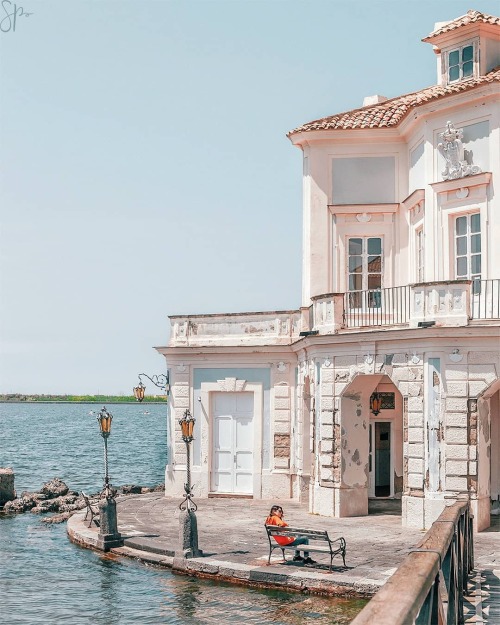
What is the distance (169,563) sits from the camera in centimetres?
1767

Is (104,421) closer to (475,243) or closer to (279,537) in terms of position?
(279,537)

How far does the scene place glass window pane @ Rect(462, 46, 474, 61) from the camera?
933 inches

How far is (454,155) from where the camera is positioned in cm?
2209

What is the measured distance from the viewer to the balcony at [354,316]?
19.9 meters

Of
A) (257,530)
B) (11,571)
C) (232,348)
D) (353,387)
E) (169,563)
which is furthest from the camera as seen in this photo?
(232,348)

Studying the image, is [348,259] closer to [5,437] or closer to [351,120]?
[351,120]

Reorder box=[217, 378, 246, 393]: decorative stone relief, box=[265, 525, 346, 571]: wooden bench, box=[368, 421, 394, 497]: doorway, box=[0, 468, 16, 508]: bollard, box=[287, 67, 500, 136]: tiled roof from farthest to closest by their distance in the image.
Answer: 1. box=[0, 468, 16, 508]: bollard
2. box=[217, 378, 246, 393]: decorative stone relief
3. box=[368, 421, 394, 497]: doorway
4. box=[287, 67, 500, 136]: tiled roof
5. box=[265, 525, 346, 571]: wooden bench

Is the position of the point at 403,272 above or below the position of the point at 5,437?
above

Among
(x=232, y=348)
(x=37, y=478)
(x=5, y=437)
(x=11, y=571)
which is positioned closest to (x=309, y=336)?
(x=232, y=348)

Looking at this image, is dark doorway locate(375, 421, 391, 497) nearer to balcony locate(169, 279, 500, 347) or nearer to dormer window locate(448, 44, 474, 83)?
balcony locate(169, 279, 500, 347)

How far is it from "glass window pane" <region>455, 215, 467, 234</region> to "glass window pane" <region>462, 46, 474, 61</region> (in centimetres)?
440

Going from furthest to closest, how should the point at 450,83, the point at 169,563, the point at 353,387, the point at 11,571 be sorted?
the point at 450,83 < the point at 353,387 < the point at 11,571 < the point at 169,563

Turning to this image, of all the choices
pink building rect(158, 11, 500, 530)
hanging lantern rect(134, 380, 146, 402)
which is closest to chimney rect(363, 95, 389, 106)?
pink building rect(158, 11, 500, 530)

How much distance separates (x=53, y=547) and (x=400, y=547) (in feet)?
26.8
